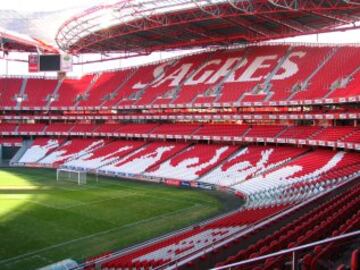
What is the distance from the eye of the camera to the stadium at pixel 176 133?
18297 millimetres

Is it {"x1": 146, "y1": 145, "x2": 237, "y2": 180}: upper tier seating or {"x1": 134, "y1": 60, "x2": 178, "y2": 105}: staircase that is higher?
{"x1": 134, "y1": 60, "x2": 178, "y2": 105}: staircase

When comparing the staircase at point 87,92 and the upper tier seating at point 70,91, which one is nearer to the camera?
the staircase at point 87,92

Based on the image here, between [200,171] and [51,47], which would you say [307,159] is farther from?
[51,47]

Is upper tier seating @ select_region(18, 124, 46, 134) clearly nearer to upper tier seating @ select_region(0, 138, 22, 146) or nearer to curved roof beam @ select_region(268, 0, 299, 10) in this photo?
upper tier seating @ select_region(0, 138, 22, 146)

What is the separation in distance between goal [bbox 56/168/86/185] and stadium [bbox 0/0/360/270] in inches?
7.0

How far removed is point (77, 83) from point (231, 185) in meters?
35.3

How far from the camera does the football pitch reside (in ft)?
65.0

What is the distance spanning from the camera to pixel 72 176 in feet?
137

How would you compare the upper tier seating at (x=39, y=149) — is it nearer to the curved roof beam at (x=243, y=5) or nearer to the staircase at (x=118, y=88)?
the staircase at (x=118, y=88)

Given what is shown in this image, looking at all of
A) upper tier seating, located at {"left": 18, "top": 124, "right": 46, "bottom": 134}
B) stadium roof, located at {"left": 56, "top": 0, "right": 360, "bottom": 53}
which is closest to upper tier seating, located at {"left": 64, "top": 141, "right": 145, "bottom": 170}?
upper tier seating, located at {"left": 18, "top": 124, "right": 46, "bottom": 134}

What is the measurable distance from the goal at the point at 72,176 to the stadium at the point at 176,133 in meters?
0.18

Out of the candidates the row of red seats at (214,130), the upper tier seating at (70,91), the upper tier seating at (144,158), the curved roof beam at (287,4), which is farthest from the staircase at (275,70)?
the upper tier seating at (70,91)

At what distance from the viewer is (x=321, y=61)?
1718 inches

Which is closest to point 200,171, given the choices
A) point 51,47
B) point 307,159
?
point 307,159
